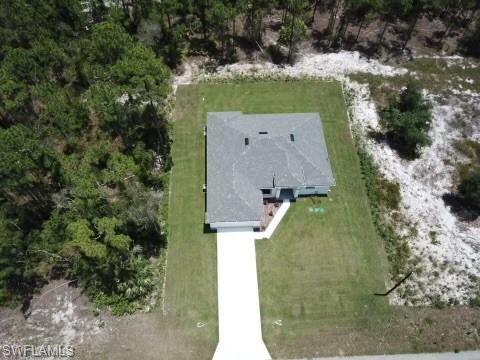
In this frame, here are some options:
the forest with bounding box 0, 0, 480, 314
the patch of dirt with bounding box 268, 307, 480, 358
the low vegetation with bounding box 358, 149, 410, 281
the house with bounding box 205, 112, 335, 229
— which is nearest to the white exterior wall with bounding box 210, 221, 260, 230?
the house with bounding box 205, 112, 335, 229

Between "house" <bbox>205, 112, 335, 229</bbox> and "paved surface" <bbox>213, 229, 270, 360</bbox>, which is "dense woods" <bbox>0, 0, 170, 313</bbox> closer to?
"house" <bbox>205, 112, 335, 229</bbox>

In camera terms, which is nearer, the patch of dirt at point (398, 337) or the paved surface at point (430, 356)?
the paved surface at point (430, 356)

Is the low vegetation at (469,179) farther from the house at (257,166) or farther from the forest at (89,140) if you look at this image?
the forest at (89,140)

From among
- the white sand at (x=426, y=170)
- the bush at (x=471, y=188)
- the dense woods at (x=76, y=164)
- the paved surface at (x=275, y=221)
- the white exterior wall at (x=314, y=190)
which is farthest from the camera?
the white exterior wall at (x=314, y=190)

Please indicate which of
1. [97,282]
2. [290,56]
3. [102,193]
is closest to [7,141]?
[102,193]

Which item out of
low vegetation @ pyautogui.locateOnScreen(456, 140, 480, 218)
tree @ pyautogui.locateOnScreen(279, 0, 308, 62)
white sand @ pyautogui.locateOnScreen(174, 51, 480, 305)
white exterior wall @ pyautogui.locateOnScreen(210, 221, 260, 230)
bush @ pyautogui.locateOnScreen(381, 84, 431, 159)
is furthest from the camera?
tree @ pyautogui.locateOnScreen(279, 0, 308, 62)

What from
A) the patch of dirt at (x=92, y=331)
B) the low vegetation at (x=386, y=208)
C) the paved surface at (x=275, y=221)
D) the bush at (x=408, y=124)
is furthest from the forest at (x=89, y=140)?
the low vegetation at (x=386, y=208)
